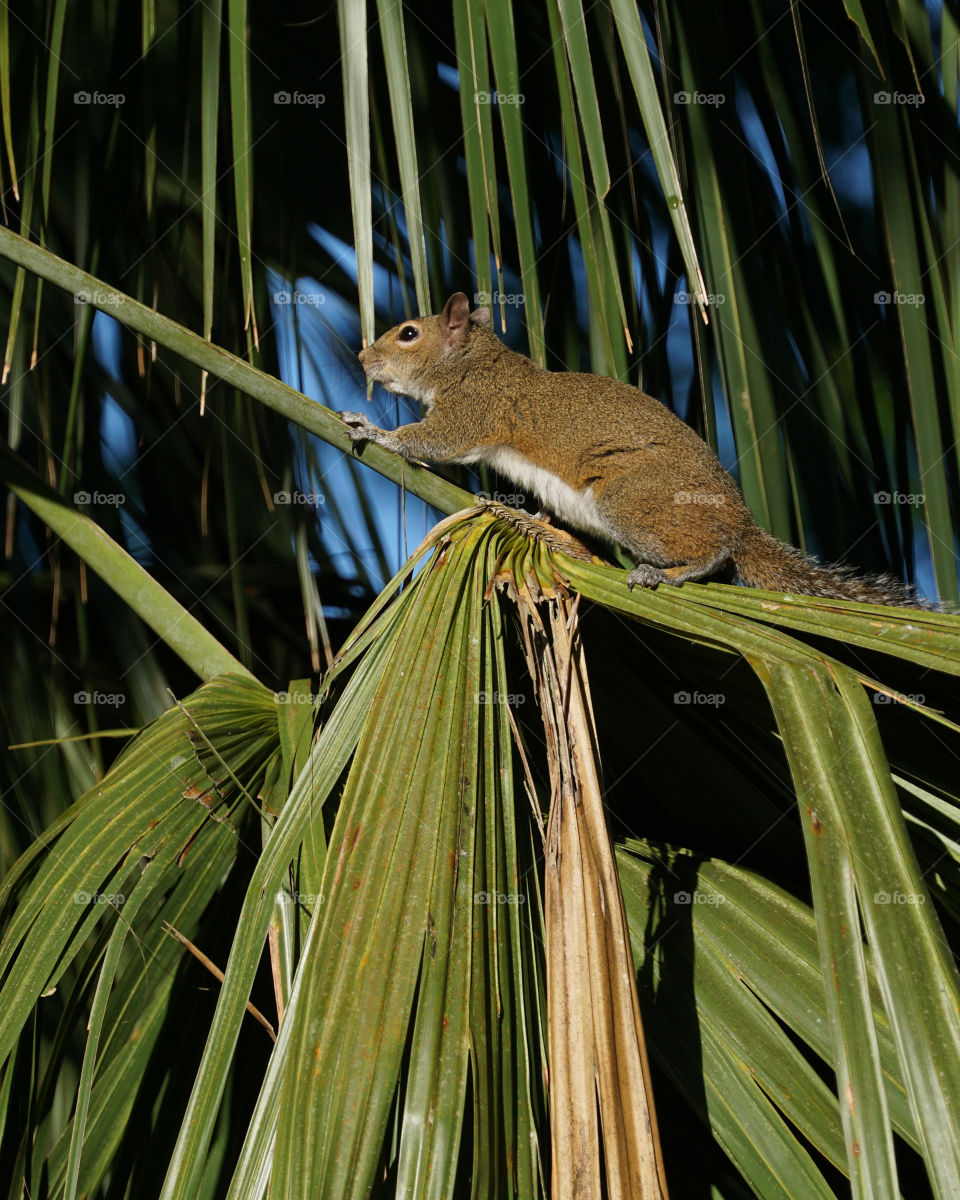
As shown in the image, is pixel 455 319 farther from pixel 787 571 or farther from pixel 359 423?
pixel 787 571

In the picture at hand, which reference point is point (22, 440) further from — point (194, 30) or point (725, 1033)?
point (725, 1033)

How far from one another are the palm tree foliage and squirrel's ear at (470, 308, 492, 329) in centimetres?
94

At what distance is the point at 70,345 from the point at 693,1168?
2882 millimetres

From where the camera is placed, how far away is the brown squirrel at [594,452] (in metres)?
2.84

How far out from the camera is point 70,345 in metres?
3.31

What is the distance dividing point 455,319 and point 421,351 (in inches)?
7.1

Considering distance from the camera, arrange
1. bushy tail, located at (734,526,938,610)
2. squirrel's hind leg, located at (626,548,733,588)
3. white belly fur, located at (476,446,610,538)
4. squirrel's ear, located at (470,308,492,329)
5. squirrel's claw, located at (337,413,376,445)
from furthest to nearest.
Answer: squirrel's ear, located at (470,308,492,329) → white belly fur, located at (476,446,610,538) → squirrel's claw, located at (337,413,376,445) → squirrel's hind leg, located at (626,548,733,588) → bushy tail, located at (734,526,938,610)

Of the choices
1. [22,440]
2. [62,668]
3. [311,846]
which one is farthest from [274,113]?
[311,846]

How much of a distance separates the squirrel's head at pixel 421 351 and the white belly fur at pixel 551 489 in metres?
0.61

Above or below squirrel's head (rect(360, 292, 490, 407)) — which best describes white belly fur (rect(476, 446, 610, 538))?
below

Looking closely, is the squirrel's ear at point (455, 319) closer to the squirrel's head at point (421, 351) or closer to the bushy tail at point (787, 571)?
the squirrel's head at point (421, 351)

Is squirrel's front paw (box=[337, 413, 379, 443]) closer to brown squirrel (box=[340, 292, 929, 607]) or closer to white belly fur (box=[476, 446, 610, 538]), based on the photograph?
brown squirrel (box=[340, 292, 929, 607])

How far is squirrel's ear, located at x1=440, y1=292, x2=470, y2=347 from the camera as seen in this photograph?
12.9 feet

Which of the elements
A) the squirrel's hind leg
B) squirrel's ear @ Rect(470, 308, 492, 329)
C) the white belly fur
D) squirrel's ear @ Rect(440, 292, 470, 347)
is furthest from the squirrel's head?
the squirrel's hind leg
